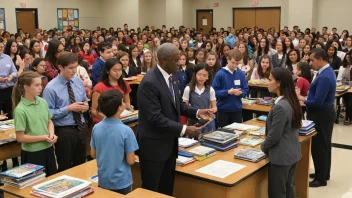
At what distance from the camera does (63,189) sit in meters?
2.98

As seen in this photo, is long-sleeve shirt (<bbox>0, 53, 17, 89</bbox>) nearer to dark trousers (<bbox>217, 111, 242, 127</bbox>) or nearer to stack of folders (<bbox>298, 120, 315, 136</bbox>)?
dark trousers (<bbox>217, 111, 242, 127</bbox>)

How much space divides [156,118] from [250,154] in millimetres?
1101

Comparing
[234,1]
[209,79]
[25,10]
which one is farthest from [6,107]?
[234,1]

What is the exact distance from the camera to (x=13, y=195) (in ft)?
10.2

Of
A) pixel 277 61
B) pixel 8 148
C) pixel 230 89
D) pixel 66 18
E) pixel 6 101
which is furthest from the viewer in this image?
pixel 66 18

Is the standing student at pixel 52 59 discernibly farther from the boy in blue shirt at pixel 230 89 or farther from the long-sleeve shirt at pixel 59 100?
the boy in blue shirt at pixel 230 89

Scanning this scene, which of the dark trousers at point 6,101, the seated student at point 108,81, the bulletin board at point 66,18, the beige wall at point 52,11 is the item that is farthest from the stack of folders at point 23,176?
the bulletin board at point 66,18

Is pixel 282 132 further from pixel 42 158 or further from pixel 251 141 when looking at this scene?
pixel 42 158

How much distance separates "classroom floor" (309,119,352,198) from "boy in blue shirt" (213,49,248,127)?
133 cm

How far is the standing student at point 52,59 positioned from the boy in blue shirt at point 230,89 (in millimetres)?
2168

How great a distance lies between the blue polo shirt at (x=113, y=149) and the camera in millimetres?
3109

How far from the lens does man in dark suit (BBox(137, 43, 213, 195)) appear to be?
3234 millimetres

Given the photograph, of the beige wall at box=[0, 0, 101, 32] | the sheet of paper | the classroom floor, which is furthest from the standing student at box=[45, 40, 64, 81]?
the beige wall at box=[0, 0, 101, 32]

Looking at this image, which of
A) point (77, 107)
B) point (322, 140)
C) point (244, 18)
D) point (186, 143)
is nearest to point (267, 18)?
point (244, 18)
